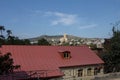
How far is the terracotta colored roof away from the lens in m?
41.0

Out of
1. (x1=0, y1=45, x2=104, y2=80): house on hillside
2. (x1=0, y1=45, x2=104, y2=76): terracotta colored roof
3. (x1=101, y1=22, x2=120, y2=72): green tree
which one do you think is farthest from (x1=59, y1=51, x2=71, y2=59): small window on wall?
(x1=101, y1=22, x2=120, y2=72): green tree

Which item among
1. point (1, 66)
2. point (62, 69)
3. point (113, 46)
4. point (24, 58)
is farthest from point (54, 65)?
point (1, 66)

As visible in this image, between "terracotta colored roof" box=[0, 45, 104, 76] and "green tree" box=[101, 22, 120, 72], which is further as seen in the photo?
"green tree" box=[101, 22, 120, 72]

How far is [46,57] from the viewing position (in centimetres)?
4491

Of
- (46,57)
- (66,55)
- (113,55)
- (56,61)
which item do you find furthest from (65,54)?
(113,55)

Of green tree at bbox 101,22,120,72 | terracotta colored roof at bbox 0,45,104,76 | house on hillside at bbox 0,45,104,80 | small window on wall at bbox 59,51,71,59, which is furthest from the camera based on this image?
green tree at bbox 101,22,120,72

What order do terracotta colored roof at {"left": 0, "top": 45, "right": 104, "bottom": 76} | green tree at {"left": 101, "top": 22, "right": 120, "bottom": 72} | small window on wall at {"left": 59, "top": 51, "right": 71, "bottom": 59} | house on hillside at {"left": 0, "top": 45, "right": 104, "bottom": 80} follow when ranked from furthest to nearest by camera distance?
green tree at {"left": 101, "top": 22, "right": 120, "bottom": 72} → small window on wall at {"left": 59, "top": 51, "right": 71, "bottom": 59} → terracotta colored roof at {"left": 0, "top": 45, "right": 104, "bottom": 76} → house on hillside at {"left": 0, "top": 45, "right": 104, "bottom": 80}

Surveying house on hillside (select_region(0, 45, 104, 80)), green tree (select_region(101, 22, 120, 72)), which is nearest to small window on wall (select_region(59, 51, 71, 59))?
house on hillside (select_region(0, 45, 104, 80))

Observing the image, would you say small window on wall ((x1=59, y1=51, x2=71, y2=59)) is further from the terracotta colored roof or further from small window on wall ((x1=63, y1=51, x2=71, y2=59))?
the terracotta colored roof

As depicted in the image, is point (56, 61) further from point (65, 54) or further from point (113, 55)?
point (113, 55)

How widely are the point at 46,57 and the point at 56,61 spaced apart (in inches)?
61.0

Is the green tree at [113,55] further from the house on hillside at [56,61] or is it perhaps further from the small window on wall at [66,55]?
the small window on wall at [66,55]

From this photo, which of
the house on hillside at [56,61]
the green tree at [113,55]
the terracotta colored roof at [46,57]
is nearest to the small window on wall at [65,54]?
the house on hillside at [56,61]

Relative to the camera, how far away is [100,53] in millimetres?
55156
